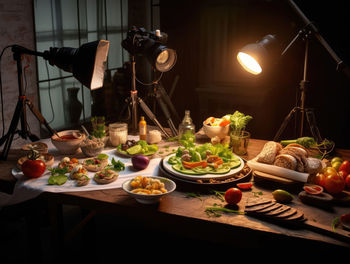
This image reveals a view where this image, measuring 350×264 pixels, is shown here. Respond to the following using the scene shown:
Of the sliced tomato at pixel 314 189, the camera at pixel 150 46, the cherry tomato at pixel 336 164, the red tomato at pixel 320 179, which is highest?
the camera at pixel 150 46

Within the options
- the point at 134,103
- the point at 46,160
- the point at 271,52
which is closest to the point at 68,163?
the point at 46,160

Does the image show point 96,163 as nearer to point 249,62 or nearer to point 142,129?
point 142,129

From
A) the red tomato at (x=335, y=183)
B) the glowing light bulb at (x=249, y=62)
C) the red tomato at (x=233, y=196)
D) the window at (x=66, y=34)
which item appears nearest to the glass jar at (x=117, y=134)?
the glowing light bulb at (x=249, y=62)

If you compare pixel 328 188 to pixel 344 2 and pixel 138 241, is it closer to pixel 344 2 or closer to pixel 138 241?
pixel 138 241

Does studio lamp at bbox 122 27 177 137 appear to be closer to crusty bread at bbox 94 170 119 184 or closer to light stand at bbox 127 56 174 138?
light stand at bbox 127 56 174 138

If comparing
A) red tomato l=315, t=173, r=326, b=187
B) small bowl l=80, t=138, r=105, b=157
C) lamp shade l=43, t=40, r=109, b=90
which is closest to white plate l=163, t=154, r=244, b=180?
red tomato l=315, t=173, r=326, b=187

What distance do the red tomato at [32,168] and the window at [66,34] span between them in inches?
115

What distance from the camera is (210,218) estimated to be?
1.61m

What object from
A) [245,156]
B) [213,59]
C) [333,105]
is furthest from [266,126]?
[245,156]

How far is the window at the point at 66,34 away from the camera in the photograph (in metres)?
4.64

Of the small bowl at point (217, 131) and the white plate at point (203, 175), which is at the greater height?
the small bowl at point (217, 131)

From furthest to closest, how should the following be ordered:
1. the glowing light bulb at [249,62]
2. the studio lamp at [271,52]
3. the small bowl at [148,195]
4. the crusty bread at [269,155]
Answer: the glowing light bulb at [249,62] → the studio lamp at [271,52] → the crusty bread at [269,155] → the small bowl at [148,195]

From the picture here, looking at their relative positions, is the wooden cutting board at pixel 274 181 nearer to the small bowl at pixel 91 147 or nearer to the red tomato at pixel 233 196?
the red tomato at pixel 233 196

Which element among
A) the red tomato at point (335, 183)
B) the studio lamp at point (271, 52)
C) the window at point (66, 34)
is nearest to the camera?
the red tomato at point (335, 183)
